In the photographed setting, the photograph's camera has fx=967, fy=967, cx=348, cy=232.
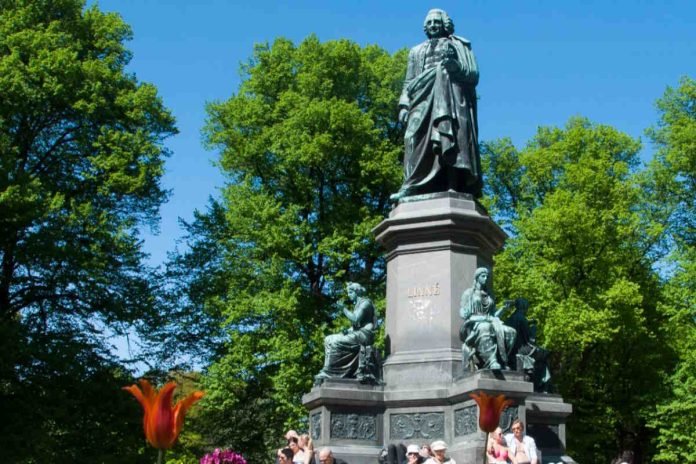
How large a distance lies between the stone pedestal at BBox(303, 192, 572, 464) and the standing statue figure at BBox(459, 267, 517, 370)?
26 cm

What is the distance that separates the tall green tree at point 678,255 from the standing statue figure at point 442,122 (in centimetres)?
1233

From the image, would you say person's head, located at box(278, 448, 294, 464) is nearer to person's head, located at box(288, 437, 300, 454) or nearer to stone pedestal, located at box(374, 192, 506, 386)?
person's head, located at box(288, 437, 300, 454)

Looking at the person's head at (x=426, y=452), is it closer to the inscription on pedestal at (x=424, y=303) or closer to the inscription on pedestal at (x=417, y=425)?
the inscription on pedestal at (x=417, y=425)

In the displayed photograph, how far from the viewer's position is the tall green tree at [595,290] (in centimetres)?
2630

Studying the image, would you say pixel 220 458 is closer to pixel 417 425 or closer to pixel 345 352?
pixel 417 425

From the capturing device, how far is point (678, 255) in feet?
87.7

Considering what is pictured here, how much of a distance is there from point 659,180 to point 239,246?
41.9 ft

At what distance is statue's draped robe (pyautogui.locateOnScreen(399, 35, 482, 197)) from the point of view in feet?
48.7

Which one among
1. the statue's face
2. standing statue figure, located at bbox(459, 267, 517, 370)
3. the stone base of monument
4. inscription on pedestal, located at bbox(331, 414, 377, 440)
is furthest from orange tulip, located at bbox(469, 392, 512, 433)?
the statue's face

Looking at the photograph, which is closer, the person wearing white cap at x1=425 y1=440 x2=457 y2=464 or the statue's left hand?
the person wearing white cap at x1=425 y1=440 x2=457 y2=464

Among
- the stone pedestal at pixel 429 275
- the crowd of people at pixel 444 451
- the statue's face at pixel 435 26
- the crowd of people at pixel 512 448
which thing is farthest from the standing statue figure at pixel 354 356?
the statue's face at pixel 435 26

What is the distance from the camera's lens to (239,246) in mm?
27656

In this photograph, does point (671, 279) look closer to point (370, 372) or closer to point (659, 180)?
point (659, 180)

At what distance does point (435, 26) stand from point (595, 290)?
13.7m
